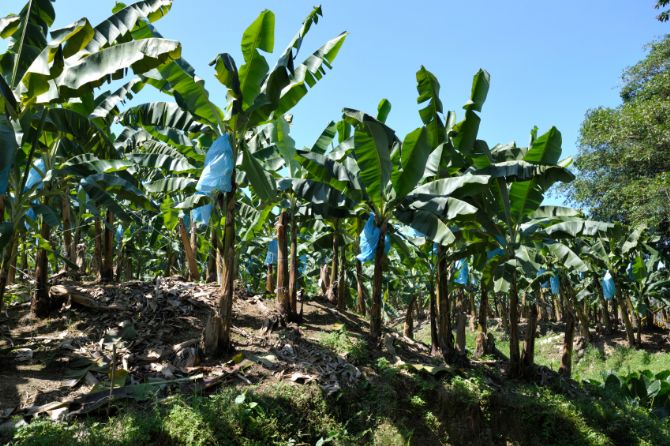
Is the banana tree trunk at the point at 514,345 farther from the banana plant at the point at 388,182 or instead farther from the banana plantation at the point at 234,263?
the banana plant at the point at 388,182

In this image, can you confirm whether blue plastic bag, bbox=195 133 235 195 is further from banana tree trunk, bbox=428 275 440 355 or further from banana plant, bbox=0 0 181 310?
banana tree trunk, bbox=428 275 440 355

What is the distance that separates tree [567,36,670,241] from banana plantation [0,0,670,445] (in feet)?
26.9

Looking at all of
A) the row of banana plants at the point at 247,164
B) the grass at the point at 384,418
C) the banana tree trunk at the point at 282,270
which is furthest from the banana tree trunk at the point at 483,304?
the banana tree trunk at the point at 282,270

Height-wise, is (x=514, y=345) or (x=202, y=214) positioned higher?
(x=202, y=214)

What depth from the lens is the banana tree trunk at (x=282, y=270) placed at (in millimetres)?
9438

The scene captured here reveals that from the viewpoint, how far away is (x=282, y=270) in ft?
31.1

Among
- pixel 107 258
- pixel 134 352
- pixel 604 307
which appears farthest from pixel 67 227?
pixel 604 307

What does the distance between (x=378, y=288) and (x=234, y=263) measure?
2.56 metres

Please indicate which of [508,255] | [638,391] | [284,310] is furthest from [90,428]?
[638,391]

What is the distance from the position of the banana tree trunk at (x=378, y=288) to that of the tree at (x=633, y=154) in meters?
12.2

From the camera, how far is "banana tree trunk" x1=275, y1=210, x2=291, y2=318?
31.0ft

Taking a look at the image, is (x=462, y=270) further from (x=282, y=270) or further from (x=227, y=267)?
(x=227, y=267)

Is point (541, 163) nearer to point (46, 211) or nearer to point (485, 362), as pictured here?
point (485, 362)

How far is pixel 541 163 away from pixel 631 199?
12.1m
